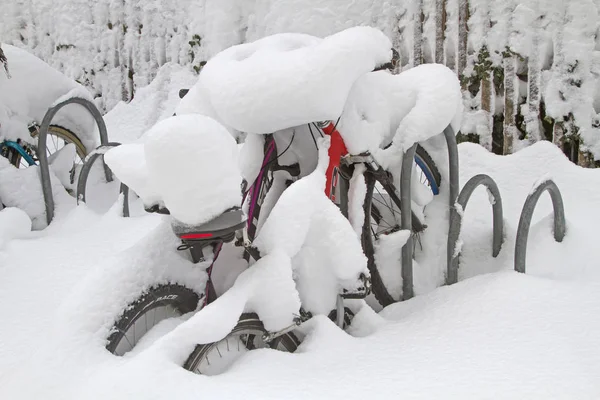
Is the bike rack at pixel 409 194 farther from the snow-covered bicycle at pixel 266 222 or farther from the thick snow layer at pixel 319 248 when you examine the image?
the thick snow layer at pixel 319 248

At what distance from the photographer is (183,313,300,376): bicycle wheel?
5.88 feet

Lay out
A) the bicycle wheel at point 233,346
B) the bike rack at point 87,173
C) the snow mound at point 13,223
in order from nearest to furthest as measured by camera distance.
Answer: the bicycle wheel at point 233,346 < the snow mound at point 13,223 < the bike rack at point 87,173

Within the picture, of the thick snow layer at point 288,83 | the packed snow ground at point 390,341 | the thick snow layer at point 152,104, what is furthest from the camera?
the thick snow layer at point 152,104

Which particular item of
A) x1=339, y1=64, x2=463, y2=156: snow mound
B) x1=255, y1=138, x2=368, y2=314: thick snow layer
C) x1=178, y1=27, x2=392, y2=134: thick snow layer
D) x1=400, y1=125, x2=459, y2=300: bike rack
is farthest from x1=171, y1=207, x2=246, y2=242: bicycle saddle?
x1=400, y1=125, x2=459, y2=300: bike rack

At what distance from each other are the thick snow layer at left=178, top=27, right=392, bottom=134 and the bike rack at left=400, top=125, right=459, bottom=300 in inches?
21.9

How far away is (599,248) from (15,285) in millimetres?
3163

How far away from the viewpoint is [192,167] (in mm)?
1693

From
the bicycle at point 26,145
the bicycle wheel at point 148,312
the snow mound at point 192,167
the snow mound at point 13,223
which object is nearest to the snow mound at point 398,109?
the snow mound at point 192,167

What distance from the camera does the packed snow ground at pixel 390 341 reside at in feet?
5.47

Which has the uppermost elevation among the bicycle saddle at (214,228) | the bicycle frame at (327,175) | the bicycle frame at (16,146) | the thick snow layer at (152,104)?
the bicycle saddle at (214,228)

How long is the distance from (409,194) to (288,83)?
91 cm

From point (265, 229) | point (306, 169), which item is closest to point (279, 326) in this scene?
point (265, 229)

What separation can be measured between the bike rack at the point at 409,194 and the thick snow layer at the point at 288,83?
0.56 m

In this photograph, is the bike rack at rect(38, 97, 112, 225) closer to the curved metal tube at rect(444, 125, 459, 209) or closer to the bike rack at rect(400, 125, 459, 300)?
the bike rack at rect(400, 125, 459, 300)
